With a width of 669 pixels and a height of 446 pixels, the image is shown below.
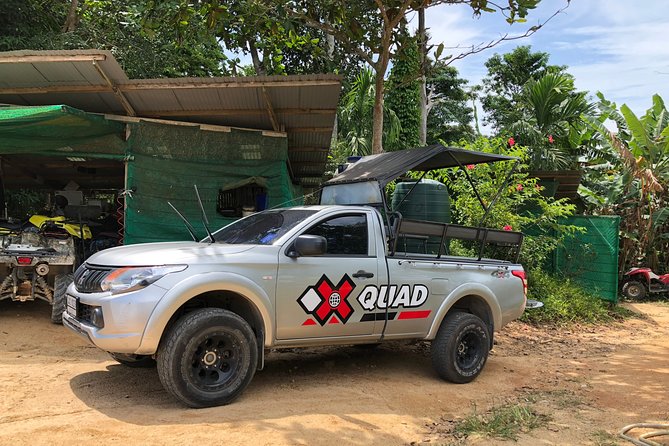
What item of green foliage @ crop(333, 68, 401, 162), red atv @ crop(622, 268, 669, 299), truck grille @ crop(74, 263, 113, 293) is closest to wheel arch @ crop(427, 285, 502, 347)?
truck grille @ crop(74, 263, 113, 293)

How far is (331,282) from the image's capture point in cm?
508

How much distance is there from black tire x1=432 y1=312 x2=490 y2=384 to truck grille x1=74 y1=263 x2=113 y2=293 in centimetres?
336

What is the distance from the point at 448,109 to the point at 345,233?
103 ft

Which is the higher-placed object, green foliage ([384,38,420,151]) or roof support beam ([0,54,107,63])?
green foliage ([384,38,420,151])

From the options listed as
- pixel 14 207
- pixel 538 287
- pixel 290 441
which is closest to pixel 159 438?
pixel 290 441

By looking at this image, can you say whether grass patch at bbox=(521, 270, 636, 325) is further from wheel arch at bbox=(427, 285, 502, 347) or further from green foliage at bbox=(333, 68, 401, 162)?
green foliage at bbox=(333, 68, 401, 162)

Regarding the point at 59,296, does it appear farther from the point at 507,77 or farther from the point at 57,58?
the point at 507,77

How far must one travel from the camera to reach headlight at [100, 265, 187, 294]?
4.27 meters

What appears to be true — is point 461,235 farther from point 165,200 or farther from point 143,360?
point 165,200

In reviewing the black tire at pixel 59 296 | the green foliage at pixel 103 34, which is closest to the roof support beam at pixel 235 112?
the black tire at pixel 59 296

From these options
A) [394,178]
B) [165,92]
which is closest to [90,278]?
[394,178]

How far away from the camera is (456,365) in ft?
18.9

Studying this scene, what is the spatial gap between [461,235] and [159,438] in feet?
12.2

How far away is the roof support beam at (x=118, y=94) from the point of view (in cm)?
739
